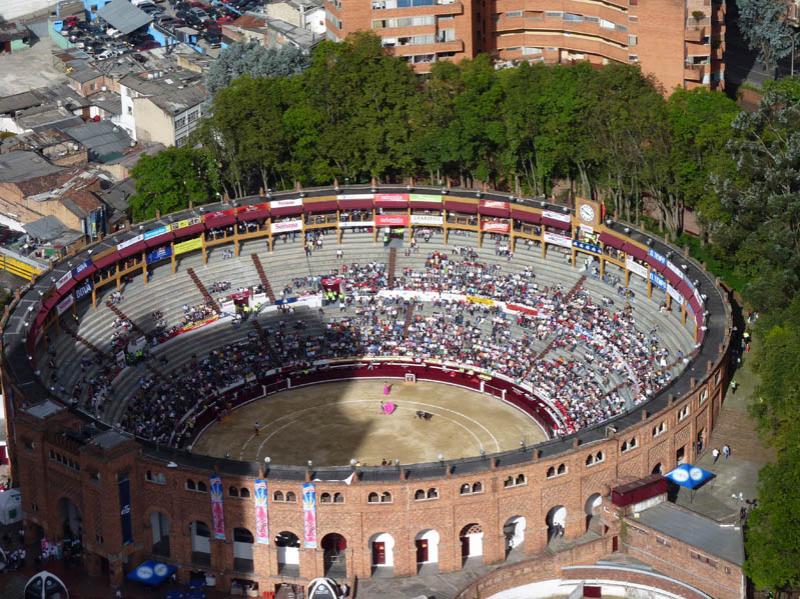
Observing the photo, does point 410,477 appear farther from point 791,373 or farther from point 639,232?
point 639,232

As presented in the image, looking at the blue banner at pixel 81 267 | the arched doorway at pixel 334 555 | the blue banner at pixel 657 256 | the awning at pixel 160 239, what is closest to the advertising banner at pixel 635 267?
the blue banner at pixel 657 256

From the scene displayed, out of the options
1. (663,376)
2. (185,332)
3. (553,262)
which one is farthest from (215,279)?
(663,376)

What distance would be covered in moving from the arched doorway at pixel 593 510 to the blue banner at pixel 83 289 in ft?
206

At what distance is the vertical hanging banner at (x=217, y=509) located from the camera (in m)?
151

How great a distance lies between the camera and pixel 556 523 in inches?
6186

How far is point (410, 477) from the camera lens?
15062 cm

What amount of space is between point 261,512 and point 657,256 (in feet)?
189

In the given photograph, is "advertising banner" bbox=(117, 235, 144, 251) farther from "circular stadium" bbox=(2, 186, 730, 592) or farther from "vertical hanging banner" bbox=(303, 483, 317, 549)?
"vertical hanging banner" bbox=(303, 483, 317, 549)

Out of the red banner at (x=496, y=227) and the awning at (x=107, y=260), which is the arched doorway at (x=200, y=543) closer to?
the awning at (x=107, y=260)

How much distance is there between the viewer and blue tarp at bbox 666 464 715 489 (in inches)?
6270

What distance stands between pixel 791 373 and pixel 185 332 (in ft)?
226

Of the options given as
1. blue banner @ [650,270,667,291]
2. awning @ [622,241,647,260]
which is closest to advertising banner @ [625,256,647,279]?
awning @ [622,241,647,260]

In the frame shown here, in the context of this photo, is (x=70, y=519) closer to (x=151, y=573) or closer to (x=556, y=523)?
(x=151, y=573)

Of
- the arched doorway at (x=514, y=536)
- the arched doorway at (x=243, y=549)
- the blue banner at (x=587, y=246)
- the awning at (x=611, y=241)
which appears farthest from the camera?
the blue banner at (x=587, y=246)
